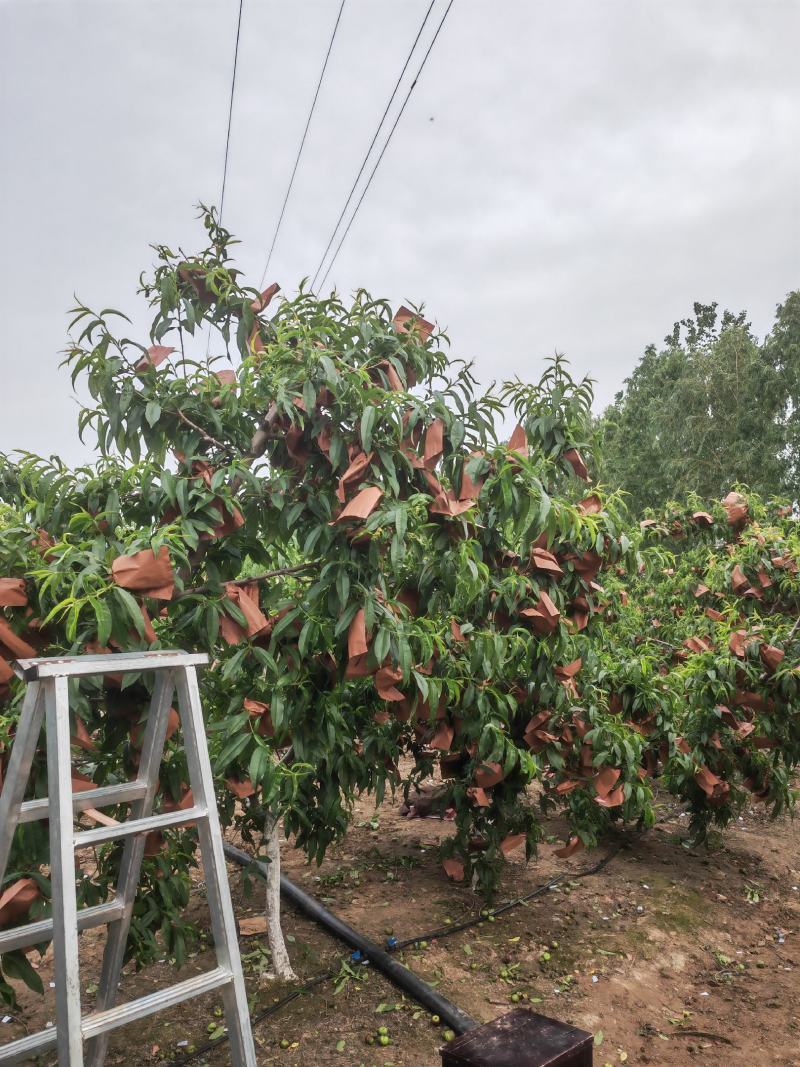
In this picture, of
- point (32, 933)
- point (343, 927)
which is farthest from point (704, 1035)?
point (32, 933)

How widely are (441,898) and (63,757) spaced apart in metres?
2.44

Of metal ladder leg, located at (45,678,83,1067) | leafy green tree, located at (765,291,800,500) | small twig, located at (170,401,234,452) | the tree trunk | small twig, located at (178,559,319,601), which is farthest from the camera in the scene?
leafy green tree, located at (765,291,800,500)

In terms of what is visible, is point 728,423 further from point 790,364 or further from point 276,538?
point 276,538

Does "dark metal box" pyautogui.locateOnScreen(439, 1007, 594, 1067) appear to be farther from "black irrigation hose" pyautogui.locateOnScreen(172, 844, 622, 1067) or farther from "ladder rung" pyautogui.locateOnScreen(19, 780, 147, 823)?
"black irrigation hose" pyautogui.locateOnScreen(172, 844, 622, 1067)

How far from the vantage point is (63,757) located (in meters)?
1.37

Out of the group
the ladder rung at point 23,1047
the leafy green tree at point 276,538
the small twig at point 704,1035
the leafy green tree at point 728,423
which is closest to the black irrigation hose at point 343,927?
the leafy green tree at point 276,538

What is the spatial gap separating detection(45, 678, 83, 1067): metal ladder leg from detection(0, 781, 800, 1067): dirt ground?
3.70 ft

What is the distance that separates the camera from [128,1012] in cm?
138

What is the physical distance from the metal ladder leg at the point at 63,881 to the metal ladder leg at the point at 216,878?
277 mm

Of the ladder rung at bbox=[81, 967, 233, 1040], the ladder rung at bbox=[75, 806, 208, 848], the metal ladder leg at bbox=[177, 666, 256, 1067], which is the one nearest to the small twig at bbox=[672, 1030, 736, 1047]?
the metal ladder leg at bbox=[177, 666, 256, 1067]

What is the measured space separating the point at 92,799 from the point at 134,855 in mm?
208

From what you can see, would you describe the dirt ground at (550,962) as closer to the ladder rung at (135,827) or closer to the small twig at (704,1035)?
the small twig at (704,1035)

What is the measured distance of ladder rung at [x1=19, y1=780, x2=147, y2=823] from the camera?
4.91 feet

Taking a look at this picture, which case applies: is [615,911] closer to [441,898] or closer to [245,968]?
[441,898]
